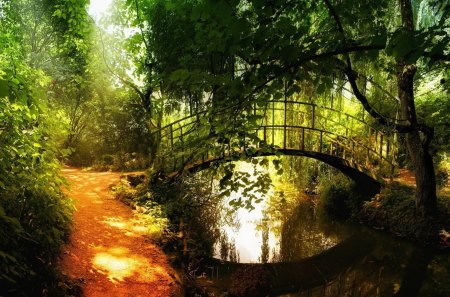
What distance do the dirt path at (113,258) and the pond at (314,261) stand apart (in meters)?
0.88

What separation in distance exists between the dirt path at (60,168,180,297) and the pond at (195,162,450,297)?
2.87 ft

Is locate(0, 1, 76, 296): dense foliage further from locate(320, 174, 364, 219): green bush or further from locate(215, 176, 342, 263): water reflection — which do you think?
locate(320, 174, 364, 219): green bush

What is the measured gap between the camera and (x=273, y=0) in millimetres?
2355

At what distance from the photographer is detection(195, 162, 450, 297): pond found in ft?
21.9

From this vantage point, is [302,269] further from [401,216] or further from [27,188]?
[27,188]

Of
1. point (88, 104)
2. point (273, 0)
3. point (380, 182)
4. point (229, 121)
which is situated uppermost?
point (88, 104)

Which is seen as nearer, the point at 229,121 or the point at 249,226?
the point at 229,121

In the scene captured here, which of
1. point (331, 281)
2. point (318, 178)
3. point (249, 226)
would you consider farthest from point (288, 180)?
point (331, 281)

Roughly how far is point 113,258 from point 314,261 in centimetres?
475

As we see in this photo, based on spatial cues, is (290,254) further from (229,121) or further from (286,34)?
(286,34)

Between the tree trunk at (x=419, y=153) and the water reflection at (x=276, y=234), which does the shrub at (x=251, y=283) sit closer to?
the water reflection at (x=276, y=234)


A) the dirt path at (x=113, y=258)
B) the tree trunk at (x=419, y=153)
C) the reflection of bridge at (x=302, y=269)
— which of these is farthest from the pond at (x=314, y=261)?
the tree trunk at (x=419, y=153)

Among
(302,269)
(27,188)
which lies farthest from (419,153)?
(27,188)

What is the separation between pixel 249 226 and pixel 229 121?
762cm
